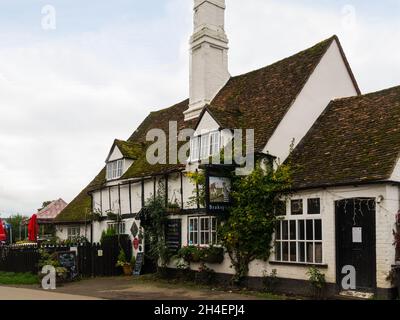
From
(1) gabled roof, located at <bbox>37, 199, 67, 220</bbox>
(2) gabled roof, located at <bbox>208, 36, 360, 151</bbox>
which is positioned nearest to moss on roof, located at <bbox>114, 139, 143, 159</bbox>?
(2) gabled roof, located at <bbox>208, 36, 360, 151</bbox>

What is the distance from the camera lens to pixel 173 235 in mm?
18938

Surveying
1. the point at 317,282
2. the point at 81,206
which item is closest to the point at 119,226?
the point at 81,206

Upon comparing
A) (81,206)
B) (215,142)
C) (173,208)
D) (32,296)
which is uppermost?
(215,142)

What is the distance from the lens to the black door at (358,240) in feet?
41.8

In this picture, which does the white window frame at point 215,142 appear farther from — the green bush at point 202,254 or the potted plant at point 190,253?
the potted plant at point 190,253

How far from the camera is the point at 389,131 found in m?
14.2

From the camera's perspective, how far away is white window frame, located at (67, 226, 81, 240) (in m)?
25.9

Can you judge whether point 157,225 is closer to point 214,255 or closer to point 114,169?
Answer: point 214,255

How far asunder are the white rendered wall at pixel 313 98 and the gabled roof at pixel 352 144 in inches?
11.6

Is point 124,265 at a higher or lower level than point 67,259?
lower

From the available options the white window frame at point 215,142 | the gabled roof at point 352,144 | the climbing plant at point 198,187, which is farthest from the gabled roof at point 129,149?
the gabled roof at point 352,144

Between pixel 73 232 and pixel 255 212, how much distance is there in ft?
A: 46.8

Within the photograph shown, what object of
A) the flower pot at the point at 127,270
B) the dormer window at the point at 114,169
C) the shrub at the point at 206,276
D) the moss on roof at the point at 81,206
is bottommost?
the flower pot at the point at 127,270

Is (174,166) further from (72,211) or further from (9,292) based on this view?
(72,211)
